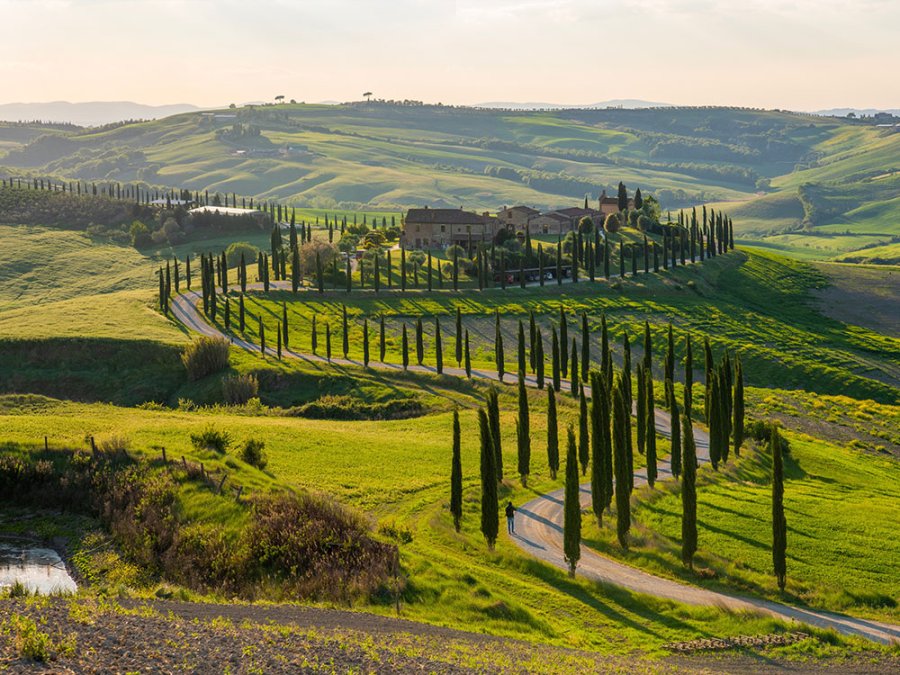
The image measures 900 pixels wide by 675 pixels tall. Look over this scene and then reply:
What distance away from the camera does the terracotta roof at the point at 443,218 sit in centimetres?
19438

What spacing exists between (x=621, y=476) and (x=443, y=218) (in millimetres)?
142856

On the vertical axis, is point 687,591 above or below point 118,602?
below

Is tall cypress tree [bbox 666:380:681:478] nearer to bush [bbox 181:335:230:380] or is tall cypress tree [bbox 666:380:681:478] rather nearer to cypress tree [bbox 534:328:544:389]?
cypress tree [bbox 534:328:544:389]

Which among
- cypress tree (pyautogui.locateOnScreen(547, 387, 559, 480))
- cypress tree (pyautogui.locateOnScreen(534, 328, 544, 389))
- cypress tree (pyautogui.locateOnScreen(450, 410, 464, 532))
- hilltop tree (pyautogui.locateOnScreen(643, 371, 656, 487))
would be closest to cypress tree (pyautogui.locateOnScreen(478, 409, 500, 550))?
cypress tree (pyautogui.locateOnScreen(450, 410, 464, 532))

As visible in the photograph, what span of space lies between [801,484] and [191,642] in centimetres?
5551

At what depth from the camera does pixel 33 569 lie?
51656 millimetres

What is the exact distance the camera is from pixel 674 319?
505 ft

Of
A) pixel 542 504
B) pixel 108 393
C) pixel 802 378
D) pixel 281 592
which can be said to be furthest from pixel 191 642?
pixel 802 378

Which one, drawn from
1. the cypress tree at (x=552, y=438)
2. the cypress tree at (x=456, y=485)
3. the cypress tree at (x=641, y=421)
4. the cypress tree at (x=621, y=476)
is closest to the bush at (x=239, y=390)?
the cypress tree at (x=552, y=438)

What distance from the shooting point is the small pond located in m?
49.0

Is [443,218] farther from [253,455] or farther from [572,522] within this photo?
[572,522]

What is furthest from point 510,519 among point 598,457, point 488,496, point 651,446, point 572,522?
point 651,446

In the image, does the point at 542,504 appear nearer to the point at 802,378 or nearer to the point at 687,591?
the point at 687,591

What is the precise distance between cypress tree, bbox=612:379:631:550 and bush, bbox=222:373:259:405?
179 feet
